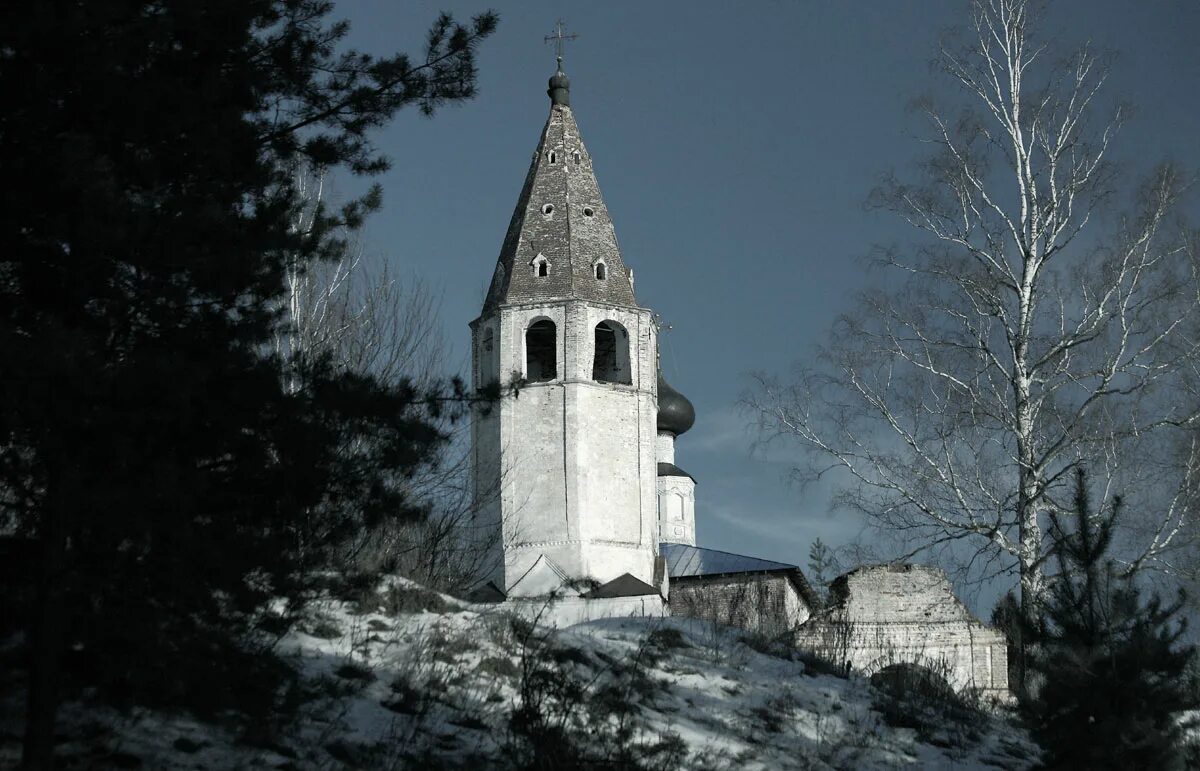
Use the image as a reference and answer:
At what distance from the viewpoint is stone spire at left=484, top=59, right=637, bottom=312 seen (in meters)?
32.8

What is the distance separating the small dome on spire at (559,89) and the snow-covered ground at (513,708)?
25.6 metres

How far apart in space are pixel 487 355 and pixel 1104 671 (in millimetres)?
25069

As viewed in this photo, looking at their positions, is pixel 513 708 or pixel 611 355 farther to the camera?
pixel 611 355

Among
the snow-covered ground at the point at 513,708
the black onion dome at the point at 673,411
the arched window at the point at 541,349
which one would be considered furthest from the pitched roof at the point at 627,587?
the snow-covered ground at the point at 513,708

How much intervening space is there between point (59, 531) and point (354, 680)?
9.19 feet

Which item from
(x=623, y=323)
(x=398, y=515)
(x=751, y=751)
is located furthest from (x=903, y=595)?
(x=398, y=515)

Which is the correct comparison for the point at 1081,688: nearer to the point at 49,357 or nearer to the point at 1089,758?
the point at 1089,758

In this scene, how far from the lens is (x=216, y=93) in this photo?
709 cm

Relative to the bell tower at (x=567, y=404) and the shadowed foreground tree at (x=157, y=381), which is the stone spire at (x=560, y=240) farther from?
the shadowed foreground tree at (x=157, y=381)

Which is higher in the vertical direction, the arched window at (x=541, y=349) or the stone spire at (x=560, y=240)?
the stone spire at (x=560, y=240)

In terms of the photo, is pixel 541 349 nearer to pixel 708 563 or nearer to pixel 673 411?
pixel 708 563

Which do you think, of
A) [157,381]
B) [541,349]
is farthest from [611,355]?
[157,381]

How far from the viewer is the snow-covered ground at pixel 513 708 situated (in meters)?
7.49

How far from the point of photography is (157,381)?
20.9ft
